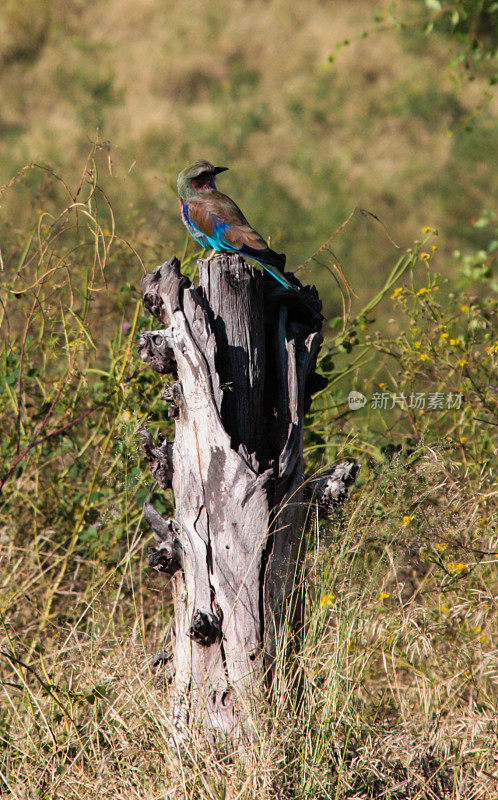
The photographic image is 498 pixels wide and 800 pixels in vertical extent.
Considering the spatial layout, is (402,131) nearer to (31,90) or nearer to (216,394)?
(31,90)

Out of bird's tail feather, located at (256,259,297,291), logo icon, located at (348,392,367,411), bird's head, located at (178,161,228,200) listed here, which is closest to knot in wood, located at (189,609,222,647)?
bird's tail feather, located at (256,259,297,291)

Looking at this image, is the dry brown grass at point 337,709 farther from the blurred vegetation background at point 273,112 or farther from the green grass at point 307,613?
the blurred vegetation background at point 273,112

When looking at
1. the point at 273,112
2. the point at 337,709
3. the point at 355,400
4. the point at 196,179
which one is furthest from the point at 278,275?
the point at 273,112

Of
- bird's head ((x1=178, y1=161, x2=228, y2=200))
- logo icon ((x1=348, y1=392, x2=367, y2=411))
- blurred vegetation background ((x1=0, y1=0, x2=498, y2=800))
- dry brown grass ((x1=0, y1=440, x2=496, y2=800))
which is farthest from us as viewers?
logo icon ((x1=348, y1=392, x2=367, y2=411))

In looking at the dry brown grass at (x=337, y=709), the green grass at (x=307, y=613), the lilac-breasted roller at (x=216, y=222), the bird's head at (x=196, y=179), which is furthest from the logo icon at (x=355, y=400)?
the bird's head at (x=196, y=179)

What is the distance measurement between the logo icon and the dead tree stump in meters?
0.86

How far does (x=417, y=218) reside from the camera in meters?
7.38

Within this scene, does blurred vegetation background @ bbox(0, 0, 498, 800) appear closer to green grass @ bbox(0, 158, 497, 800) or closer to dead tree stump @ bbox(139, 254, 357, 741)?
green grass @ bbox(0, 158, 497, 800)

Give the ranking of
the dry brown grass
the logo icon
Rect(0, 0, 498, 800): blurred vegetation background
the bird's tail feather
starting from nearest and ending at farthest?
the dry brown grass < Rect(0, 0, 498, 800): blurred vegetation background < the bird's tail feather < the logo icon

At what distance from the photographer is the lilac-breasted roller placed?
97.4 inches

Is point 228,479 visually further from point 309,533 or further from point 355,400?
point 355,400

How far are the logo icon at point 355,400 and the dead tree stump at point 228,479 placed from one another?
861mm

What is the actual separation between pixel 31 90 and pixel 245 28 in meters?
2.71

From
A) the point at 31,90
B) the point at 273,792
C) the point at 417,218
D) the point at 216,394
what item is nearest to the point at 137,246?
the point at 216,394
